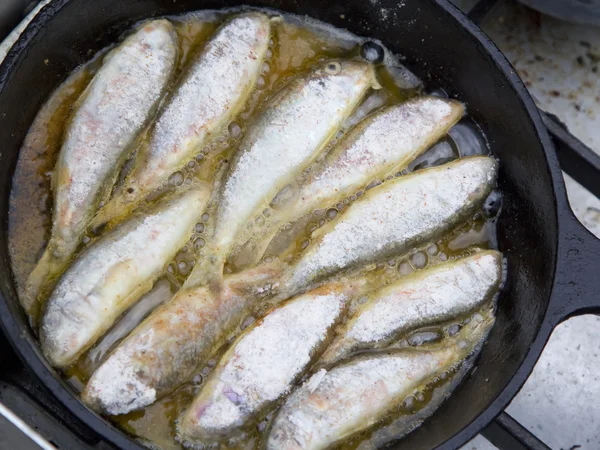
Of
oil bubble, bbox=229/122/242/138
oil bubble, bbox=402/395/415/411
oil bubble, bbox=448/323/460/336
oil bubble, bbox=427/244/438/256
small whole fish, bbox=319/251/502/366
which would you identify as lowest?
oil bubble, bbox=402/395/415/411

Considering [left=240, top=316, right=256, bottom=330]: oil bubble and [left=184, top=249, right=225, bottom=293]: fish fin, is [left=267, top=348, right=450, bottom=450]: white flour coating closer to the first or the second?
[left=240, top=316, right=256, bottom=330]: oil bubble

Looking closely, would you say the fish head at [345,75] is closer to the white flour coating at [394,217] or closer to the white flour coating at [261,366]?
the white flour coating at [394,217]

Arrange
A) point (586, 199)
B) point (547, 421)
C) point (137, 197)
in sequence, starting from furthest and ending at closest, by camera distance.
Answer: point (586, 199) < point (547, 421) < point (137, 197)

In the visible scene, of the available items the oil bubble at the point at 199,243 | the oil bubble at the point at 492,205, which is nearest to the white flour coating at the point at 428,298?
the oil bubble at the point at 492,205

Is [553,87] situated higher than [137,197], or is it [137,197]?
[137,197]

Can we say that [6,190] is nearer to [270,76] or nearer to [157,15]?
[157,15]

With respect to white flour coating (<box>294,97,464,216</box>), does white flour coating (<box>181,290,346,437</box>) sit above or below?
below

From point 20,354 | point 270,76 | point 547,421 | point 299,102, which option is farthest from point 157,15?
point 547,421

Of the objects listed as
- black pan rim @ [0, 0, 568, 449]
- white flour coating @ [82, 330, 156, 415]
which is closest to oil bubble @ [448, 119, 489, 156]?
black pan rim @ [0, 0, 568, 449]
